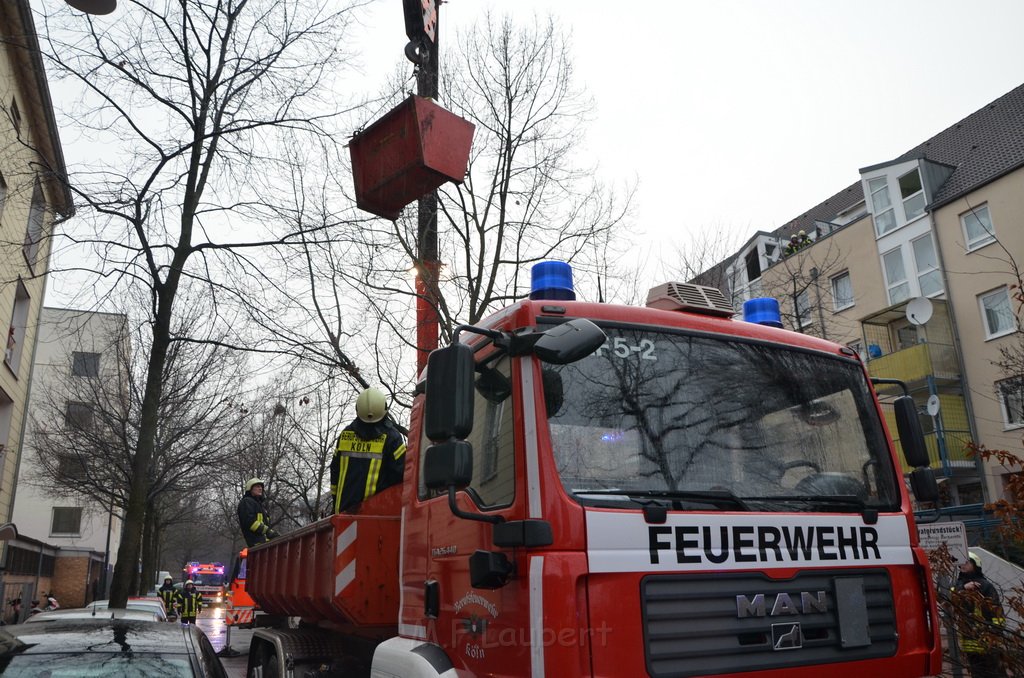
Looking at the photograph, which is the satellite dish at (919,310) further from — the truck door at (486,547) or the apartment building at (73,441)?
the truck door at (486,547)

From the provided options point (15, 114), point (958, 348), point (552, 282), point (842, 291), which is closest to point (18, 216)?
point (15, 114)

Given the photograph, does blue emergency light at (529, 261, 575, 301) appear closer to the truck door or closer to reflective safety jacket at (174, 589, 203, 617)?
the truck door

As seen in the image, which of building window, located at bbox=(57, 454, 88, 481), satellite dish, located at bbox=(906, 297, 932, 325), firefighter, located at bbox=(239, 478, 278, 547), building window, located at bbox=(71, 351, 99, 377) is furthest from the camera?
building window, located at bbox=(57, 454, 88, 481)

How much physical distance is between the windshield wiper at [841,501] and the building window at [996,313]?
897 inches

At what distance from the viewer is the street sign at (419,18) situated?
8.68 m

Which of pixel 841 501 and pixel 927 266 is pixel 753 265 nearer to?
pixel 927 266

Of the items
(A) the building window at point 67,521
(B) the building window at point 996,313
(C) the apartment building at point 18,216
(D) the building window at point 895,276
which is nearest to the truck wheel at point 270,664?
(C) the apartment building at point 18,216

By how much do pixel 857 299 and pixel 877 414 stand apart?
26252mm

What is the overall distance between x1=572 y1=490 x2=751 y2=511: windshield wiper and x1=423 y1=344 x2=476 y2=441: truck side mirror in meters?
0.54

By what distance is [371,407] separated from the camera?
17.9 ft

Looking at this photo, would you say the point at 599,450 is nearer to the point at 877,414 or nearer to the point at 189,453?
the point at 877,414

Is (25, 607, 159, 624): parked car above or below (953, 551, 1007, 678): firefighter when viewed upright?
above

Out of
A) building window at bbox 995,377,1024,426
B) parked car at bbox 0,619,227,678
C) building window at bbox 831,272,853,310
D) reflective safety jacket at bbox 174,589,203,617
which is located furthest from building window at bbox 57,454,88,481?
building window at bbox 831,272,853,310

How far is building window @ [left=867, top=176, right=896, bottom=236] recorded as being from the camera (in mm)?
27359
